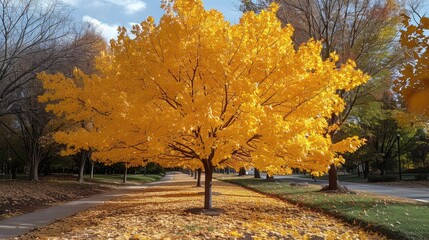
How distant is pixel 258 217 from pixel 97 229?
3.86 meters

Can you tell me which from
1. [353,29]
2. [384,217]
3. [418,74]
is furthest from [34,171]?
[418,74]

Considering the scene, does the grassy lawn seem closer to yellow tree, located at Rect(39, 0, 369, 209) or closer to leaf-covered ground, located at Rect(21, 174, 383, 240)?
leaf-covered ground, located at Rect(21, 174, 383, 240)

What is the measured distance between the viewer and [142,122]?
27.6 ft

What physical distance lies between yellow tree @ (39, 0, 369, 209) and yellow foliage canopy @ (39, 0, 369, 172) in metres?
0.02

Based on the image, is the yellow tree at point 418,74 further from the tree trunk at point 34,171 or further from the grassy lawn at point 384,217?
the tree trunk at point 34,171

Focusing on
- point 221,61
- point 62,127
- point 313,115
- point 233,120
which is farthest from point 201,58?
point 62,127

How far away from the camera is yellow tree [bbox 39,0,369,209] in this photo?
8.24 meters

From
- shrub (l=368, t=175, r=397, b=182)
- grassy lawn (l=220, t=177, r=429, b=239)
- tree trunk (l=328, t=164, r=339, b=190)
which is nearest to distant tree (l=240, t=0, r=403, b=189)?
tree trunk (l=328, t=164, r=339, b=190)

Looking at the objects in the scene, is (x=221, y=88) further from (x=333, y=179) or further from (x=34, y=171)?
(x=34, y=171)

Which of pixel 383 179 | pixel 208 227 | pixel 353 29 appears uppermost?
pixel 353 29

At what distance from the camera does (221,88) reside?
8.89 metres

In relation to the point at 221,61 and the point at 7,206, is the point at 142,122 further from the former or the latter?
the point at 7,206

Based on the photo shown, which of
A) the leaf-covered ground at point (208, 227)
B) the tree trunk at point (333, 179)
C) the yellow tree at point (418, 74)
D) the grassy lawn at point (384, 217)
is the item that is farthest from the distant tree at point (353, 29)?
the yellow tree at point (418, 74)

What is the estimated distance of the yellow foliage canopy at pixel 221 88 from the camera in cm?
824
